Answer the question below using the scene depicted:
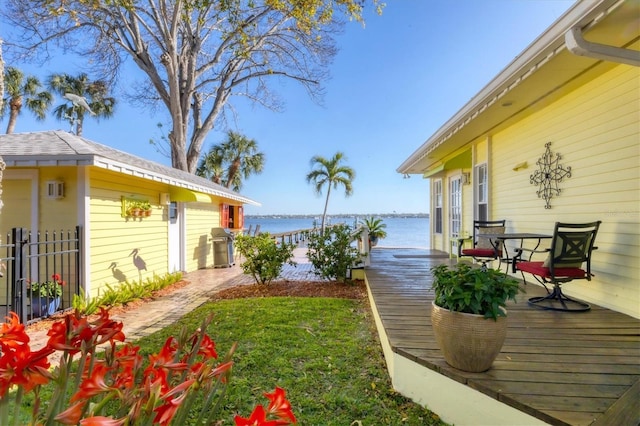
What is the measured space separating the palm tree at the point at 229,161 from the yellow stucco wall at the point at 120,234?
13411 mm

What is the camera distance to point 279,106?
1580 centimetres

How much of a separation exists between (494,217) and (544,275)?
3.37m

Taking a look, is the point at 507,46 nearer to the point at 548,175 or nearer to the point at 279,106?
the point at 548,175

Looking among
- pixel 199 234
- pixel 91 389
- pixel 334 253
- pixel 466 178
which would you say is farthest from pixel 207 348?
pixel 199 234

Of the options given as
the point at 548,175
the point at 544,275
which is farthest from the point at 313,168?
the point at 544,275

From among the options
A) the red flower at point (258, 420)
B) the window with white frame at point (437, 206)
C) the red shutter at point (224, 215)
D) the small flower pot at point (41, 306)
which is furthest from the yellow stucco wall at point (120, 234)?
the window with white frame at point (437, 206)

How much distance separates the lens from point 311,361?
3.29m

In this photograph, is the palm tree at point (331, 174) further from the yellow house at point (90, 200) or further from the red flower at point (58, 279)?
the red flower at point (58, 279)

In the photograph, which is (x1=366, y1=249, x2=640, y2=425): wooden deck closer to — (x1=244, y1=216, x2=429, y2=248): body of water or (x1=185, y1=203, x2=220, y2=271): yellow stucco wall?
(x1=244, y1=216, x2=429, y2=248): body of water

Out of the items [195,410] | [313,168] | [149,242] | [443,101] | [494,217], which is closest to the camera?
[195,410]

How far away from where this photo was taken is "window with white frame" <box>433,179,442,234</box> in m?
10.7

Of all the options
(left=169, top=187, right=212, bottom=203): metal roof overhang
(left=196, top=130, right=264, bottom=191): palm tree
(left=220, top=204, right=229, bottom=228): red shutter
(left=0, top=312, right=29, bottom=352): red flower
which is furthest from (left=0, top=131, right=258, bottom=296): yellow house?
(left=196, top=130, right=264, bottom=191): palm tree

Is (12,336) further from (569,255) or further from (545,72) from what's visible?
(545,72)

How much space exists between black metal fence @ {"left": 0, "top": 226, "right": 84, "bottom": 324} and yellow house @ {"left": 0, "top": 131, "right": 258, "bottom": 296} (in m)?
0.21
